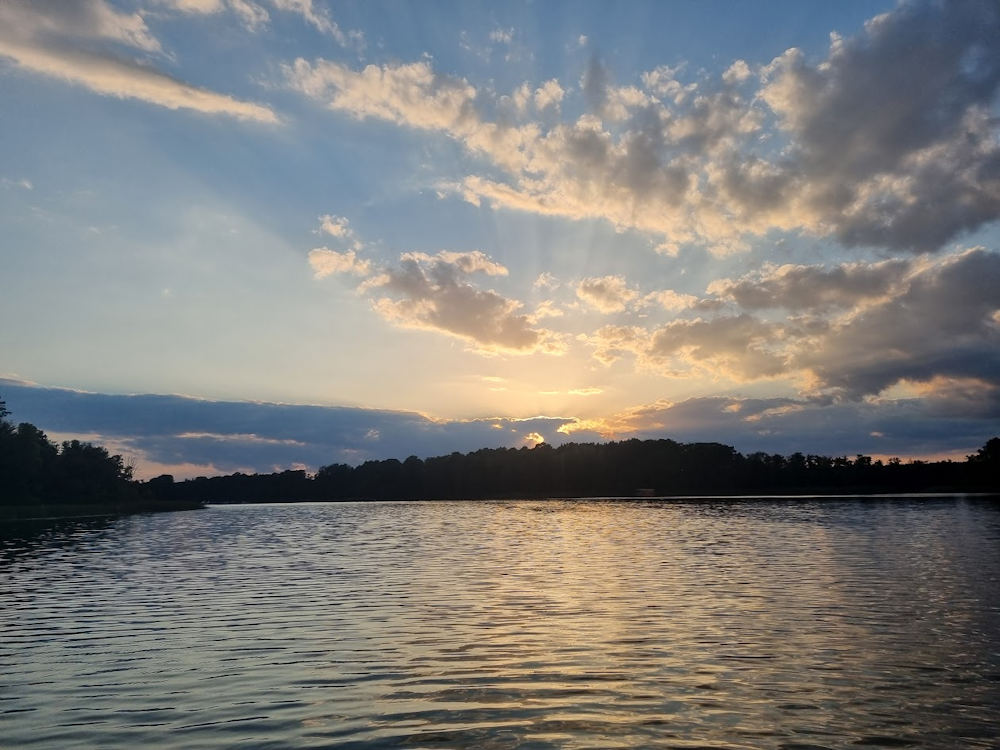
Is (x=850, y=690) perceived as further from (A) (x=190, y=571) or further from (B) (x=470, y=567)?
(A) (x=190, y=571)

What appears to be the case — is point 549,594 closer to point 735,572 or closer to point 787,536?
point 735,572

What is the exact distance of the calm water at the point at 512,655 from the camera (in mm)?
16031

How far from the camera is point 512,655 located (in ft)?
75.6

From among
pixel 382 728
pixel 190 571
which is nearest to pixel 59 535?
pixel 190 571

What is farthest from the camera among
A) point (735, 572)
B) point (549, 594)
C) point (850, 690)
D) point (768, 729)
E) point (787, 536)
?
point (787, 536)

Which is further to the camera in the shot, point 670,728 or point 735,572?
point 735,572

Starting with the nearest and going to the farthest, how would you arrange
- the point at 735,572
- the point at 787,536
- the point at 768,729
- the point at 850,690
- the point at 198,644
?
1. the point at 768,729
2. the point at 850,690
3. the point at 198,644
4. the point at 735,572
5. the point at 787,536

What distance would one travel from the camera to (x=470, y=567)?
162 ft

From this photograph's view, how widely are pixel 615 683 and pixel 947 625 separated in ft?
50.9

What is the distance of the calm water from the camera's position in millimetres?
16031

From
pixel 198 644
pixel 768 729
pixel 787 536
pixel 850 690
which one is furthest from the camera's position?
pixel 787 536

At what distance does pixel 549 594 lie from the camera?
1433 inches

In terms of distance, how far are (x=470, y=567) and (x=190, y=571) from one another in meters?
19.7

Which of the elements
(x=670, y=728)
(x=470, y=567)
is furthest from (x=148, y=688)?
(x=470, y=567)
